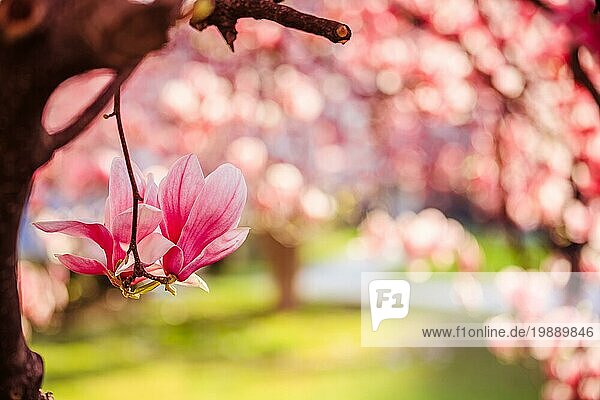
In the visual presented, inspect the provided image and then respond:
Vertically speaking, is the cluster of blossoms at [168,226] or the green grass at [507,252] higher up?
the cluster of blossoms at [168,226]

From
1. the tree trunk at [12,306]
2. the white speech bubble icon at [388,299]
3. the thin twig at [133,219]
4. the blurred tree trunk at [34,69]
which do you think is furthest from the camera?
the white speech bubble icon at [388,299]

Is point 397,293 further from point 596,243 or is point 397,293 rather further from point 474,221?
point 596,243

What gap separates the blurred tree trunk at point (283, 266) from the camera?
1.15 m

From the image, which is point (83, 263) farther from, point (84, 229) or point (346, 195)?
point (346, 195)

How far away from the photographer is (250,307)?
117 cm

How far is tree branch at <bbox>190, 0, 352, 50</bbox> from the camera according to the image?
58 centimetres

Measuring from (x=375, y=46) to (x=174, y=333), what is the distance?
0.58m

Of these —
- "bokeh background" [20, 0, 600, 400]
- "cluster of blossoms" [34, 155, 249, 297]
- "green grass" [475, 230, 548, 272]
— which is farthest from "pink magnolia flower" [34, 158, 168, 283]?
"green grass" [475, 230, 548, 272]

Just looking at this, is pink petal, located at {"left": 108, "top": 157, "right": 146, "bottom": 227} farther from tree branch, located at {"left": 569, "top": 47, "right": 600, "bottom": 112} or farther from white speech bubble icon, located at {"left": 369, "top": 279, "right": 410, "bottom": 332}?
tree branch, located at {"left": 569, "top": 47, "right": 600, "bottom": 112}

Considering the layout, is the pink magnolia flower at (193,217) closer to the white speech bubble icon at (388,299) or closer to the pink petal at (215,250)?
the pink petal at (215,250)

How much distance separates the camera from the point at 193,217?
678mm

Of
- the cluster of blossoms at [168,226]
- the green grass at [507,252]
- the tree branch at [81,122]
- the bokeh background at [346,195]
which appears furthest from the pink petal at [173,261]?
the green grass at [507,252]

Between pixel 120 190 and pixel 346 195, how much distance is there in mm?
541

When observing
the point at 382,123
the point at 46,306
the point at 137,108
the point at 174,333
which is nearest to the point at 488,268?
the point at 382,123
